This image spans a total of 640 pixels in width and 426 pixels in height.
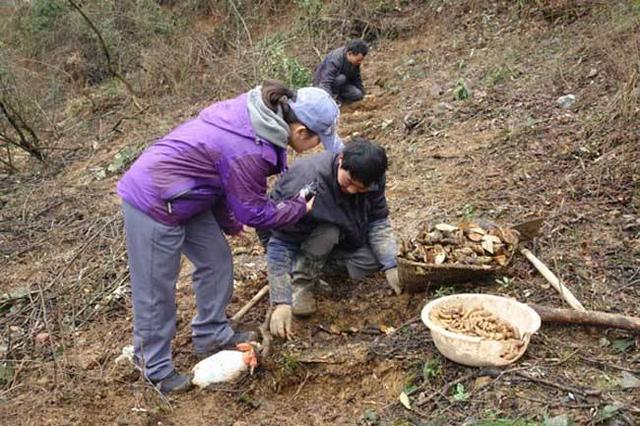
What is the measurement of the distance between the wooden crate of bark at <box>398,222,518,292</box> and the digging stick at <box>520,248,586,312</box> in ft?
0.53

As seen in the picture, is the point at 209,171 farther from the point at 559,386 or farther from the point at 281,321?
the point at 559,386

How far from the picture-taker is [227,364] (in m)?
3.14

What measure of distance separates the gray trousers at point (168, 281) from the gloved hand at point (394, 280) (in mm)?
815

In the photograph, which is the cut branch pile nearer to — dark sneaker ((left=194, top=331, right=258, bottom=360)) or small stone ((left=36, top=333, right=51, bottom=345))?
dark sneaker ((left=194, top=331, right=258, bottom=360))

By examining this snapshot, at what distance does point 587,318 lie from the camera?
2818 millimetres

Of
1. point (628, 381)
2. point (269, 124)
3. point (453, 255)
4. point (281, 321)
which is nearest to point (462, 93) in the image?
point (453, 255)

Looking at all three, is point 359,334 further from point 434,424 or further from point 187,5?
point 187,5

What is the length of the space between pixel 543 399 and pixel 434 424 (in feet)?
1.33

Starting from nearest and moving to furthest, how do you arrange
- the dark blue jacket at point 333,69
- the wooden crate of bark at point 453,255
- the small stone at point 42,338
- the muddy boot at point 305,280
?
1. the wooden crate of bark at point 453,255
2. the muddy boot at point 305,280
3. the small stone at point 42,338
4. the dark blue jacket at point 333,69

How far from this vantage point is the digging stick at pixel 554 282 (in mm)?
2988

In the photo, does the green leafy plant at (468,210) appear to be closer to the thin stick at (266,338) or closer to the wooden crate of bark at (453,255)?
the wooden crate of bark at (453,255)

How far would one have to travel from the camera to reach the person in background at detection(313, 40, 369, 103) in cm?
734

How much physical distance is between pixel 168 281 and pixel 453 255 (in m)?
1.35

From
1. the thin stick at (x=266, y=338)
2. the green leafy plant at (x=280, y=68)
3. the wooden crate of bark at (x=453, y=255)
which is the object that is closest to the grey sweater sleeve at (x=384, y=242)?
the wooden crate of bark at (x=453, y=255)
